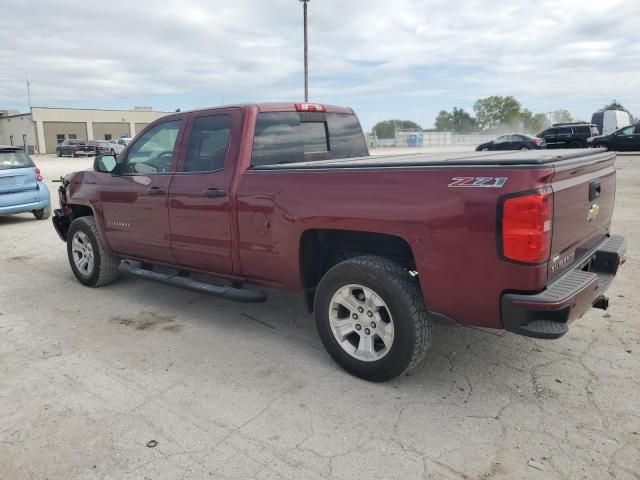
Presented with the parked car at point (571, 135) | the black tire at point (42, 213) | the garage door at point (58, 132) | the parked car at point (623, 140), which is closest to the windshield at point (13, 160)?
the black tire at point (42, 213)

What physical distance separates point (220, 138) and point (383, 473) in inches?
115

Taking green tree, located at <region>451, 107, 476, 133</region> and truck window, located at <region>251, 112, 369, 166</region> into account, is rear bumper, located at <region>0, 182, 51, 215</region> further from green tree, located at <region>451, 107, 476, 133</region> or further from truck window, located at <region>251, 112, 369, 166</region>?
green tree, located at <region>451, 107, 476, 133</region>

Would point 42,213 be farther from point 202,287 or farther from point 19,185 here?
point 202,287

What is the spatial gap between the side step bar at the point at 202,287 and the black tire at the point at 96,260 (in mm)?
479

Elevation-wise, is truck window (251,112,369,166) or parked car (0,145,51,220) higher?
truck window (251,112,369,166)

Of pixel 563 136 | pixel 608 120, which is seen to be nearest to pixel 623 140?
pixel 563 136

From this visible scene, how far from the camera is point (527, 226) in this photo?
2.71 meters

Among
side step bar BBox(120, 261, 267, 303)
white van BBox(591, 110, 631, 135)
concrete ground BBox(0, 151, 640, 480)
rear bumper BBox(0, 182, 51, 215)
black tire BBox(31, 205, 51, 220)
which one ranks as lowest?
concrete ground BBox(0, 151, 640, 480)

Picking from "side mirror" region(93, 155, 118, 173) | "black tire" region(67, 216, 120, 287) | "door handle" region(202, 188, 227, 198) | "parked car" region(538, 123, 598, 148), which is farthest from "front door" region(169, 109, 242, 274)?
"parked car" region(538, 123, 598, 148)

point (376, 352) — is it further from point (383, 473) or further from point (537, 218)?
point (537, 218)

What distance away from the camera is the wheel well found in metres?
3.60

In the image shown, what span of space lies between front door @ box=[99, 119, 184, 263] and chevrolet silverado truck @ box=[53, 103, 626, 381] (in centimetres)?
2

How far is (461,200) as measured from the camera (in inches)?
114

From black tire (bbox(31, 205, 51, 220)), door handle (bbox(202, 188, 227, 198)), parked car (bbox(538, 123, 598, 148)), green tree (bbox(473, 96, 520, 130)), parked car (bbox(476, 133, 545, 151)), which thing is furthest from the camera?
green tree (bbox(473, 96, 520, 130))
